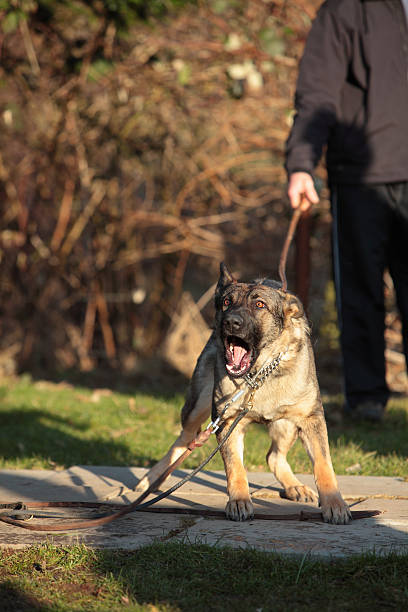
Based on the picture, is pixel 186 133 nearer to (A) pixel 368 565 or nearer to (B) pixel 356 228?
(B) pixel 356 228

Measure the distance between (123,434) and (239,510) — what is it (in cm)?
289

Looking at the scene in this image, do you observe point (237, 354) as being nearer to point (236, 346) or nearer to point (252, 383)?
point (236, 346)

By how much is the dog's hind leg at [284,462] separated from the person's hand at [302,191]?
128 cm

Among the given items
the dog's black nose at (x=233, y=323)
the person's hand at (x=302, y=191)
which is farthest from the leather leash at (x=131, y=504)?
the person's hand at (x=302, y=191)

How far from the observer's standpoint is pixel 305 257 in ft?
25.7

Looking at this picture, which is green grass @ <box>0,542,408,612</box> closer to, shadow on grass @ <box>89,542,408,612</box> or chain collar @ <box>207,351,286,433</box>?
shadow on grass @ <box>89,542,408,612</box>

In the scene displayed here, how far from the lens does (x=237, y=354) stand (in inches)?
137

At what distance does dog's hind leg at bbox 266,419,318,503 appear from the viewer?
3.60 meters

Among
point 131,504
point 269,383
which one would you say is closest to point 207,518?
point 131,504

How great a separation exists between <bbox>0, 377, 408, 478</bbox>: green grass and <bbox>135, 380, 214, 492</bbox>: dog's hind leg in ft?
2.31

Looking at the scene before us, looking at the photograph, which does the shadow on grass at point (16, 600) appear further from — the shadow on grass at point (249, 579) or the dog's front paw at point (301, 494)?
the dog's front paw at point (301, 494)

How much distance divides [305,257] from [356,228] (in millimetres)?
2543

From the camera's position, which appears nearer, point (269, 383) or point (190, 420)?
point (269, 383)

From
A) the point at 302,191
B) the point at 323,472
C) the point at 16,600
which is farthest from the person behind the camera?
the point at 302,191
